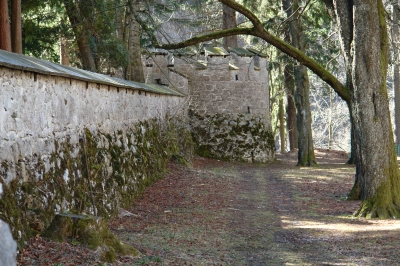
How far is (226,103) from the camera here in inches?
882

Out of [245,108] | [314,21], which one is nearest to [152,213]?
[245,108]

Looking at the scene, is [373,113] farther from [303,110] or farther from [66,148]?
[303,110]

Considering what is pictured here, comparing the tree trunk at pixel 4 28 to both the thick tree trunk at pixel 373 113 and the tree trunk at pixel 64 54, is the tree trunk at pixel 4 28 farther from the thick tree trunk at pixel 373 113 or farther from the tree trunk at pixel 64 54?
the thick tree trunk at pixel 373 113

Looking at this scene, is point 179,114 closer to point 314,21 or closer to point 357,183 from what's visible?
point 314,21

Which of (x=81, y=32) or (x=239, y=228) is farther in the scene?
(x=81, y=32)

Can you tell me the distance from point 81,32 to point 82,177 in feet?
30.0

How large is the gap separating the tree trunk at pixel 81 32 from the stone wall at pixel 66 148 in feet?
11.8

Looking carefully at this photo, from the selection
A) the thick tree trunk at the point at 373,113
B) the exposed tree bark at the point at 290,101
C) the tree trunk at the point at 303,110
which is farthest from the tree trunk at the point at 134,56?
the thick tree trunk at the point at 373,113

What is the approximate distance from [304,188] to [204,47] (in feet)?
31.1

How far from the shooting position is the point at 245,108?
2244 centimetres

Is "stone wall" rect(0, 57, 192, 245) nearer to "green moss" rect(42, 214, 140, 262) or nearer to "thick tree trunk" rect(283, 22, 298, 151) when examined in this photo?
"green moss" rect(42, 214, 140, 262)

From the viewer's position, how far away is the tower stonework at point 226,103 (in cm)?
2222

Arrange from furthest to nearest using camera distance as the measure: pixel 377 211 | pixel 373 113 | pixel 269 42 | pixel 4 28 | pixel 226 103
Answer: pixel 226 103 < pixel 4 28 < pixel 269 42 < pixel 373 113 < pixel 377 211

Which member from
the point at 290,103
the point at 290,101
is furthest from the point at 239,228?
the point at 290,103
